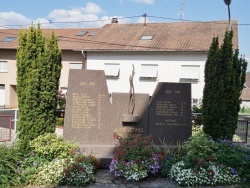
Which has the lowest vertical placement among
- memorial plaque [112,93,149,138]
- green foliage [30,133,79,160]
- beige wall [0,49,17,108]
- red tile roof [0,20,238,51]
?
green foliage [30,133,79,160]

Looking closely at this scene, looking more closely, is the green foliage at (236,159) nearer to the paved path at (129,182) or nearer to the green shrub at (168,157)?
the green shrub at (168,157)

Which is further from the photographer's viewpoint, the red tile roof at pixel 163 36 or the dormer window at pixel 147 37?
the dormer window at pixel 147 37

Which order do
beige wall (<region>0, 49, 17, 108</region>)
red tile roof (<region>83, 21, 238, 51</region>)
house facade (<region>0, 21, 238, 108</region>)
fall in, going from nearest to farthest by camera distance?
house facade (<region>0, 21, 238, 108</region>), red tile roof (<region>83, 21, 238, 51</region>), beige wall (<region>0, 49, 17, 108</region>)

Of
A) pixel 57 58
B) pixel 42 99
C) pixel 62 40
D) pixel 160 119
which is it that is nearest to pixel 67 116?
pixel 42 99

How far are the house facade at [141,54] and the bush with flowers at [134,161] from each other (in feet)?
49.0

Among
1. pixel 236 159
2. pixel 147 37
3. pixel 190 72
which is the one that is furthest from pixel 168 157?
pixel 147 37

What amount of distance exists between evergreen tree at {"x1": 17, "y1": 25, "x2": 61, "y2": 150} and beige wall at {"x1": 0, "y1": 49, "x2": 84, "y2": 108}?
1767cm

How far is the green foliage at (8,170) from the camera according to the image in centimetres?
530

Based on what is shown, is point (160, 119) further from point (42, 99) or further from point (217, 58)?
point (42, 99)

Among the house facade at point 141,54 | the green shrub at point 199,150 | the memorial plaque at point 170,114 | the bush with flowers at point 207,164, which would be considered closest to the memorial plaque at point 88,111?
the memorial plaque at point 170,114

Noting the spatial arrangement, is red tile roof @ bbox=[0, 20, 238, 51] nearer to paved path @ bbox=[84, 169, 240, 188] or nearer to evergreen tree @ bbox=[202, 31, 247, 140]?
evergreen tree @ bbox=[202, 31, 247, 140]

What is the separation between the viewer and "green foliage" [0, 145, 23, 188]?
5305 millimetres

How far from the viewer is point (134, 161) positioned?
19.0ft

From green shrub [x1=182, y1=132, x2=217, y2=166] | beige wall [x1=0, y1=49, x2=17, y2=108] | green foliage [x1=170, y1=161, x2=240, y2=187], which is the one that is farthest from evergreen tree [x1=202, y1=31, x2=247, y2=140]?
beige wall [x1=0, y1=49, x2=17, y2=108]
